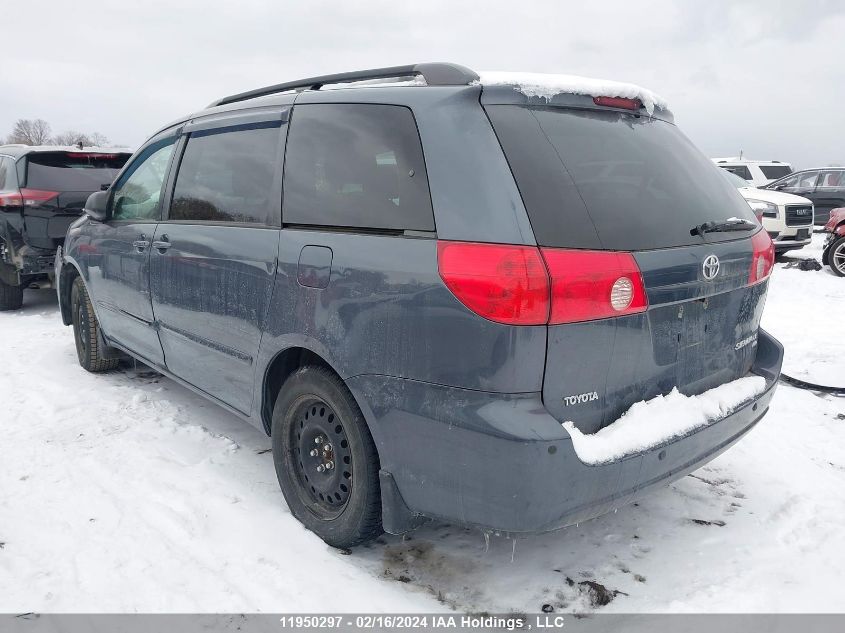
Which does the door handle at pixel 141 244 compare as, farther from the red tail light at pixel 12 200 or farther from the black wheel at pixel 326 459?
the red tail light at pixel 12 200

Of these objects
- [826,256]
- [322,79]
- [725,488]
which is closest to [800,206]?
[826,256]

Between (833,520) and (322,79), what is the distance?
10.3 ft

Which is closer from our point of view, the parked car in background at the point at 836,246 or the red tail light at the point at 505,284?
the red tail light at the point at 505,284

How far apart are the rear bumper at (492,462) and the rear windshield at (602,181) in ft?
2.02

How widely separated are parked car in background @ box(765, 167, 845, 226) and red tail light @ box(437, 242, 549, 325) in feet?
50.3

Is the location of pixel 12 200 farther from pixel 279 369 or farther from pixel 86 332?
pixel 279 369

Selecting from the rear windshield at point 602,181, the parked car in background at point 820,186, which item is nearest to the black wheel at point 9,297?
the rear windshield at point 602,181

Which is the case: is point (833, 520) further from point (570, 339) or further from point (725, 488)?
point (570, 339)

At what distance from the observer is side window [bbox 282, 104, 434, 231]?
2.37 metres

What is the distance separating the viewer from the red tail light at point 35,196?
279 inches

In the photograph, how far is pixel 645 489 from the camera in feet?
7.70

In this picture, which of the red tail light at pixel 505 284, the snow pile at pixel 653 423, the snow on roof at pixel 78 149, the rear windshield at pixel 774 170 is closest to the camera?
the red tail light at pixel 505 284

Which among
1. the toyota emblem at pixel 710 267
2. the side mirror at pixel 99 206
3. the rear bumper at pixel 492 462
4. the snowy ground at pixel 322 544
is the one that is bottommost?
the snowy ground at pixel 322 544

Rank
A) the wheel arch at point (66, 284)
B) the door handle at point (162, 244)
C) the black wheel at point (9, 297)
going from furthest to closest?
the black wheel at point (9, 297) < the wheel arch at point (66, 284) < the door handle at point (162, 244)
